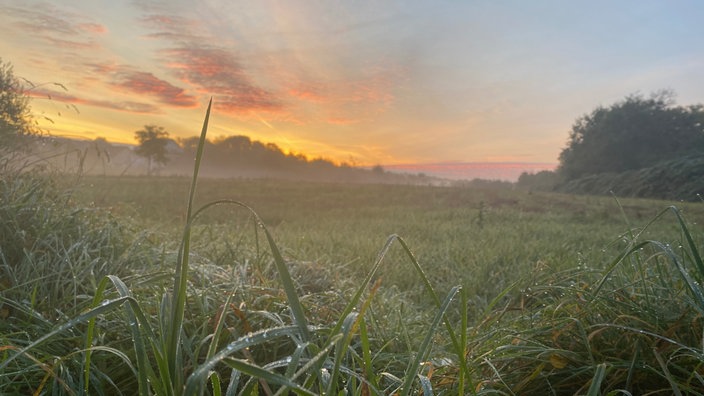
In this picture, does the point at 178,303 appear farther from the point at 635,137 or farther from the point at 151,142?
the point at 151,142

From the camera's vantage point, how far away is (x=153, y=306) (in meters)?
1.77

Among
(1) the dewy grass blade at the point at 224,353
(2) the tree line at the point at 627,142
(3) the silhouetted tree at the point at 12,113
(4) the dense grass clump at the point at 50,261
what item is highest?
(2) the tree line at the point at 627,142

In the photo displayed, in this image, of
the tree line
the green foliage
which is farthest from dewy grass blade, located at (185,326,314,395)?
the tree line

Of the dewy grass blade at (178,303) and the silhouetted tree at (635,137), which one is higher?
the silhouetted tree at (635,137)

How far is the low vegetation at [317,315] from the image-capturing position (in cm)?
80

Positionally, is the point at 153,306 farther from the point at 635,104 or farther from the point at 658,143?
the point at 635,104

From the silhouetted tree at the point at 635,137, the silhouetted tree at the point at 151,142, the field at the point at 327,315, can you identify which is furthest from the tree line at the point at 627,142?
the silhouetted tree at the point at 151,142

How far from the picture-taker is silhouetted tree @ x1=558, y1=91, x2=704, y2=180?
56.5 feet

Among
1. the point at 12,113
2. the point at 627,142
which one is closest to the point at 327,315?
the point at 12,113

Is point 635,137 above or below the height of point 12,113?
above

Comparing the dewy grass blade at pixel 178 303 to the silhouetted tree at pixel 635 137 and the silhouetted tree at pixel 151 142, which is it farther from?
the silhouetted tree at pixel 151 142

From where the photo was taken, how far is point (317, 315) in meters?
1.92

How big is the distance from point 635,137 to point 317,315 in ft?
67.7

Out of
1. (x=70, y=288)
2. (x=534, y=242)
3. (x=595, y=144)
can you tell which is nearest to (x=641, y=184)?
(x=595, y=144)
